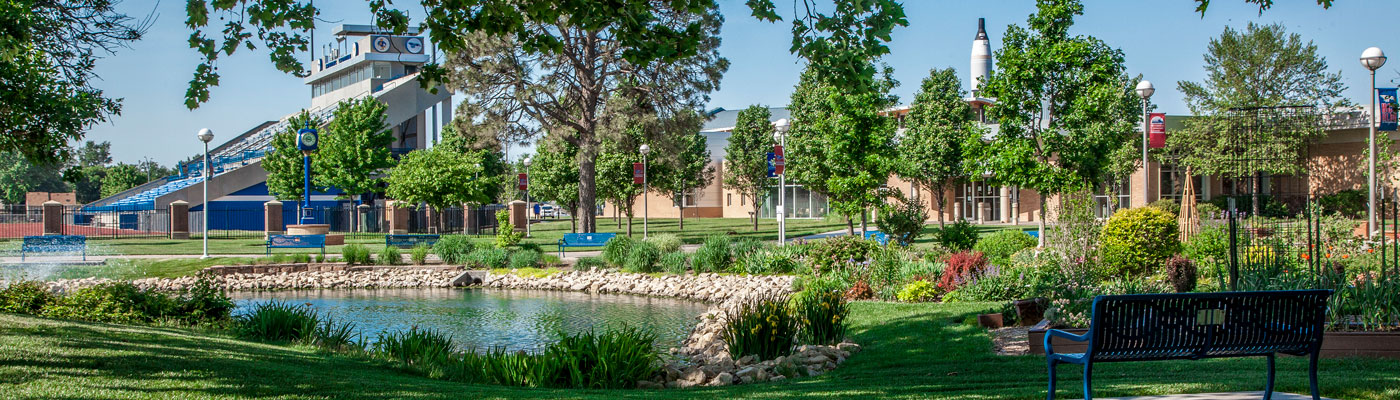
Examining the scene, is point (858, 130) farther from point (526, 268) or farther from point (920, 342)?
point (920, 342)

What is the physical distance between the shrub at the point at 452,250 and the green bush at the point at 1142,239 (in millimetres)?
15777

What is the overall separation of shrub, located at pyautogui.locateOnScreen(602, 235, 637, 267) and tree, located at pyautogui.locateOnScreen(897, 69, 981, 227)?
20.2m

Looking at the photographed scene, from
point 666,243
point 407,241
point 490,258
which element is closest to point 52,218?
point 407,241

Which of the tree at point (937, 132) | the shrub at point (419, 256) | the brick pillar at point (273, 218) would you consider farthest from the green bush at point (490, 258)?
the tree at point (937, 132)

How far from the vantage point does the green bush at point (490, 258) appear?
23.3m

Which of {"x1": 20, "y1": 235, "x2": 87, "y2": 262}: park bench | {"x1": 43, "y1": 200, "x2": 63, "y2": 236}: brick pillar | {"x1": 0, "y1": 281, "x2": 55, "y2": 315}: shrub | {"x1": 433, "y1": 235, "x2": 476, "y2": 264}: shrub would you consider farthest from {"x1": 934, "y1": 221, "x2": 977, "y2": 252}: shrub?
{"x1": 43, "y1": 200, "x2": 63, "y2": 236}: brick pillar

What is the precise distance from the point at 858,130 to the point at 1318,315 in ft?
82.4

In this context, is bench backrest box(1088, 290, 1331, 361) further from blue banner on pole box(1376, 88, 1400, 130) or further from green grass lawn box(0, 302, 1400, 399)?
blue banner on pole box(1376, 88, 1400, 130)

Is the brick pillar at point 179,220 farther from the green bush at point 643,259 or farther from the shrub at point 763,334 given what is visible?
the shrub at point 763,334

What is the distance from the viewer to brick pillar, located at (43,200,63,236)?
35844mm

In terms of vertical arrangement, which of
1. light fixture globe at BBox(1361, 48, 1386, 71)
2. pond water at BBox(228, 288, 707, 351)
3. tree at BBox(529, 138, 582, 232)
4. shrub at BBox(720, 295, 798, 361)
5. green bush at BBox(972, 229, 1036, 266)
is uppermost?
light fixture globe at BBox(1361, 48, 1386, 71)

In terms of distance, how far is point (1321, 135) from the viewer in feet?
130

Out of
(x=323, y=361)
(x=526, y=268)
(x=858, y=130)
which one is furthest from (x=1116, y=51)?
(x=323, y=361)

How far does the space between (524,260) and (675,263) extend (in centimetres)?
414
